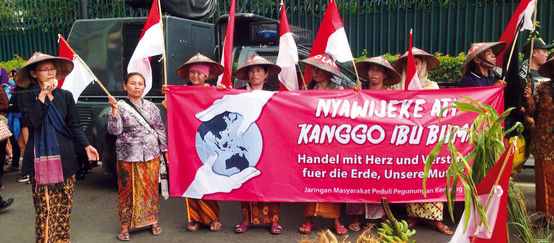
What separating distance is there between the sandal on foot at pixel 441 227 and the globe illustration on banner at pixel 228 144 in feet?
5.97

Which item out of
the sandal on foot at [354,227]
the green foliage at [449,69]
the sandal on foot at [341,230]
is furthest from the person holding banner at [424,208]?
the green foliage at [449,69]

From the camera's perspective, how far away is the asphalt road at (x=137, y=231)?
4484mm

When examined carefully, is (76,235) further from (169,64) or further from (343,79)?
(343,79)

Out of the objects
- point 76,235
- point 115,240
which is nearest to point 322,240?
point 115,240

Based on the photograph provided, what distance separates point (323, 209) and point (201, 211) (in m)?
1.21

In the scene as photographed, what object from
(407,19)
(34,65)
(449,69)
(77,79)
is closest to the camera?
(34,65)

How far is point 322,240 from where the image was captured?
→ 2.03 metres

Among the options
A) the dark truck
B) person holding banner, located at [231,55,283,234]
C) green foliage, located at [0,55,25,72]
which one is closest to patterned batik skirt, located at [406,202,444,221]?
person holding banner, located at [231,55,283,234]

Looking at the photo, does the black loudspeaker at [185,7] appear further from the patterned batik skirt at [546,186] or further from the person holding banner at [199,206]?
the patterned batik skirt at [546,186]

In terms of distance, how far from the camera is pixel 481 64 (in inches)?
187

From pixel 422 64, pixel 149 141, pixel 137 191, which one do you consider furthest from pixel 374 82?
pixel 137 191

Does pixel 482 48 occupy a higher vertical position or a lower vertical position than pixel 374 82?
higher

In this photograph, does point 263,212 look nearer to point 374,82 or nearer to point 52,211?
point 374,82

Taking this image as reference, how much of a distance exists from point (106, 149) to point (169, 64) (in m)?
1.37
